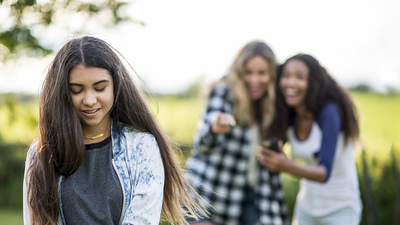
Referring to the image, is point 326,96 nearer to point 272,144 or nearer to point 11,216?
point 272,144

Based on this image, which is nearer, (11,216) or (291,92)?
(291,92)

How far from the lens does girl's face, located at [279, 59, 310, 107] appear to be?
363cm

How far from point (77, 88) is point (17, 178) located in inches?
232

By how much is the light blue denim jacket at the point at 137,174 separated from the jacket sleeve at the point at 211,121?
61.6 inches

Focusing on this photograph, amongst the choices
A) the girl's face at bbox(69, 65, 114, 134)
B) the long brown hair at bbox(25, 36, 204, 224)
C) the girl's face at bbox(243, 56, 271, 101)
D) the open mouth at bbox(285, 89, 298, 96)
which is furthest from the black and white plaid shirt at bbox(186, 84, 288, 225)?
the girl's face at bbox(69, 65, 114, 134)

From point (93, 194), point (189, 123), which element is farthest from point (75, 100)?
point (189, 123)

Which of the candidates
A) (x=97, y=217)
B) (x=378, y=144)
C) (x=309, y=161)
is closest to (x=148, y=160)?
(x=97, y=217)

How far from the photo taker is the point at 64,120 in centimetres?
210

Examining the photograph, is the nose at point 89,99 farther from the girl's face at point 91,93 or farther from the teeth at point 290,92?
the teeth at point 290,92

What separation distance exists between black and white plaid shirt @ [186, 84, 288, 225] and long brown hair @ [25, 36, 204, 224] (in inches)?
67.5

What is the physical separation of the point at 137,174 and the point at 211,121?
170 centimetres

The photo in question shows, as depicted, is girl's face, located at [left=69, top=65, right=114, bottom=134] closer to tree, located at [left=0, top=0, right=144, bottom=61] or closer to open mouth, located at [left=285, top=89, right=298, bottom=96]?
tree, located at [left=0, top=0, right=144, bottom=61]

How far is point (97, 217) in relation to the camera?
6.68ft

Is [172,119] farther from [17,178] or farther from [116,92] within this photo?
[116,92]
